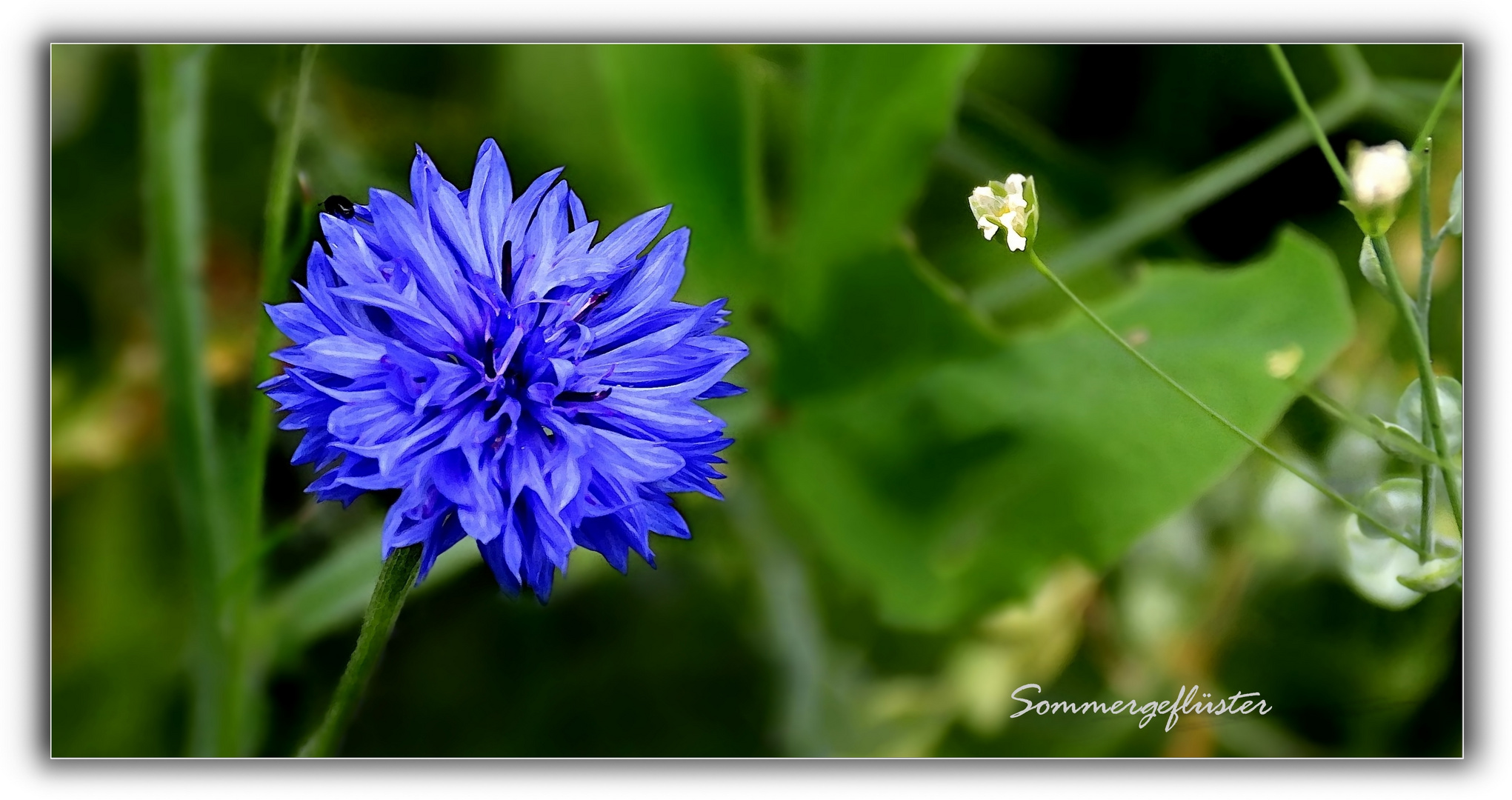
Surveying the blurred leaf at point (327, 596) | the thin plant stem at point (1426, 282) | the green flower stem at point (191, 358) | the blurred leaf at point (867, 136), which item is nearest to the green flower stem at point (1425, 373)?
the thin plant stem at point (1426, 282)

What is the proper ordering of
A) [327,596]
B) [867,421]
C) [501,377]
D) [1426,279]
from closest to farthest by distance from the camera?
[501,377] → [1426,279] → [327,596] → [867,421]

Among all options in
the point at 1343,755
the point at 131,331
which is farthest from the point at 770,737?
the point at 131,331

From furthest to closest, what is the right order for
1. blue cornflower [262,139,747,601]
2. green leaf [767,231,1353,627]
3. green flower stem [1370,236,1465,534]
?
1. green leaf [767,231,1353,627]
2. green flower stem [1370,236,1465,534]
3. blue cornflower [262,139,747,601]

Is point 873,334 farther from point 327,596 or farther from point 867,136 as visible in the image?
point 327,596

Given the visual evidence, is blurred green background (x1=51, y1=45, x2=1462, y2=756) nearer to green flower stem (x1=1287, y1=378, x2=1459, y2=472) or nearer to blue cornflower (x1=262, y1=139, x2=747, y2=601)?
green flower stem (x1=1287, y1=378, x2=1459, y2=472)

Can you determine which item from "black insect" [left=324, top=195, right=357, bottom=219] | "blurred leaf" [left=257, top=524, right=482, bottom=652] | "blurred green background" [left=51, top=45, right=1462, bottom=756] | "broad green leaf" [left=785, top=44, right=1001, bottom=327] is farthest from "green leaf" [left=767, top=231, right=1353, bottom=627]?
"black insect" [left=324, top=195, right=357, bottom=219]

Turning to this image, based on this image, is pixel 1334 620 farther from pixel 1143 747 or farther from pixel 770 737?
pixel 770 737

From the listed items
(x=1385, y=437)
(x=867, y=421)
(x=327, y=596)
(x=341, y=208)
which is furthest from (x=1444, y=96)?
(x=327, y=596)
